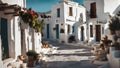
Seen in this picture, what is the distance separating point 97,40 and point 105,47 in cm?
1481

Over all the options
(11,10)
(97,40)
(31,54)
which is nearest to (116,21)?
(31,54)

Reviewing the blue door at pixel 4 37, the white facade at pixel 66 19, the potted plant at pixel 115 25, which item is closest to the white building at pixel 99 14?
the white facade at pixel 66 19

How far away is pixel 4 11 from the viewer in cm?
1357

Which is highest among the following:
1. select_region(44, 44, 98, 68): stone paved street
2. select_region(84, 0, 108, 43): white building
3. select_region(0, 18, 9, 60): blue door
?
select_region(84, 0, 108, 43): white building

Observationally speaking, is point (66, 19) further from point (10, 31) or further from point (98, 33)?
point (10, 31)

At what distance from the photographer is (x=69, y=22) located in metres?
36.8

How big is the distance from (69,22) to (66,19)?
62cm

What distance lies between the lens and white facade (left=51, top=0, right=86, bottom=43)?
36.3m

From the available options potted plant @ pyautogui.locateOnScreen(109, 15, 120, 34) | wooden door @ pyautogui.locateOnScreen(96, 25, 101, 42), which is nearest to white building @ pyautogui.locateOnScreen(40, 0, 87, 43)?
wooden door @ pyautogui.locateOnScreen(96, 25, 101, 42)

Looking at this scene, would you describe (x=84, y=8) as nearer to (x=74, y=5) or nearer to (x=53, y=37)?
(x=74, y=5)

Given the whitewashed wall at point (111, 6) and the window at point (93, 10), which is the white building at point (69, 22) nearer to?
the window at point (93, 10)

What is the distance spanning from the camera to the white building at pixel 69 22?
36.2m

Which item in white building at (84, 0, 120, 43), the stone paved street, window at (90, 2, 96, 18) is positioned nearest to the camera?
the stone paved street

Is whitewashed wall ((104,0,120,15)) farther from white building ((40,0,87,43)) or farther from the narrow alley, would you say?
the narrow alley
